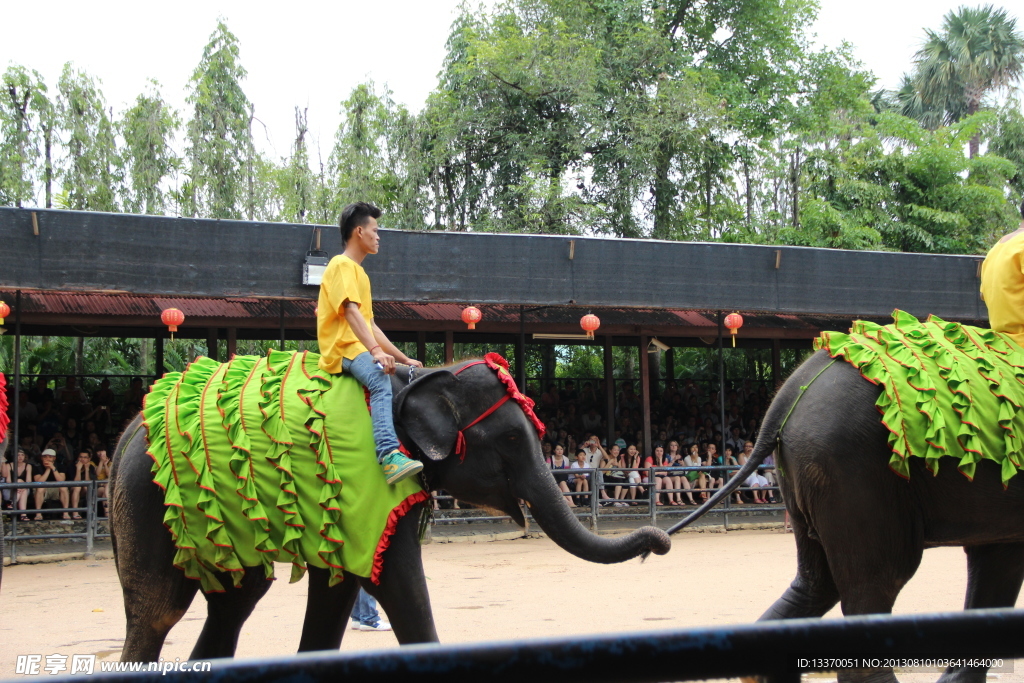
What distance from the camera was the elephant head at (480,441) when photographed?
3775 mm

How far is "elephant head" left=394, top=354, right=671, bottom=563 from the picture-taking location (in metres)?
3.78

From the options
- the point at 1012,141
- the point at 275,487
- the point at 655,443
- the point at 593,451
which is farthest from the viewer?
the point at 1012,141

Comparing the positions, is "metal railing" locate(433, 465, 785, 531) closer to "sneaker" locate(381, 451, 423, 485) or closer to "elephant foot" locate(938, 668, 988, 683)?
"elephant foot" locate(938, 668, 988, 683)

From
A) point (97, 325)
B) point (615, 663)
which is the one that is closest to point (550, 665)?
point (615, 663)

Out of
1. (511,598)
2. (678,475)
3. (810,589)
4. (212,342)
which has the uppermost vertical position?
(212,342)

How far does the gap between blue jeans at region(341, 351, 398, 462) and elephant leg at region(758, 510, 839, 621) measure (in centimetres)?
194

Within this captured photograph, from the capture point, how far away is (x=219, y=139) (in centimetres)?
2084

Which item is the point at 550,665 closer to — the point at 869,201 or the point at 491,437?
the point at 491,437

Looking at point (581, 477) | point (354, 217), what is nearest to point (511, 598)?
point (354, 217)

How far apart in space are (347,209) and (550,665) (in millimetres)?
3434

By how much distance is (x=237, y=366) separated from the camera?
4105 millimetres

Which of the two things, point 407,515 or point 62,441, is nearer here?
point 407,515

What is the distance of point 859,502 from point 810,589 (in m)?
0.61

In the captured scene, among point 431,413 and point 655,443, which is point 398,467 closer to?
point 431,413
